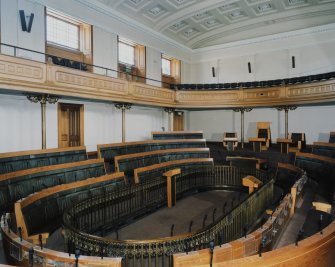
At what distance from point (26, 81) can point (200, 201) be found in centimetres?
544

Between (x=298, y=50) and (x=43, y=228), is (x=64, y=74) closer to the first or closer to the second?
(x=43, y=228)

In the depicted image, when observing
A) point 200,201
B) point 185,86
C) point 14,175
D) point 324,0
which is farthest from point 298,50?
point 14,175

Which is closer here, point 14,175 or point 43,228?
point 43,228

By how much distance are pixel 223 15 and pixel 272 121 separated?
5.60m

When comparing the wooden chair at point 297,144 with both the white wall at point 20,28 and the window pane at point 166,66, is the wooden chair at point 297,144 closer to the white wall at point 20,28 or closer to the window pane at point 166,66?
the window pane at point 166,66

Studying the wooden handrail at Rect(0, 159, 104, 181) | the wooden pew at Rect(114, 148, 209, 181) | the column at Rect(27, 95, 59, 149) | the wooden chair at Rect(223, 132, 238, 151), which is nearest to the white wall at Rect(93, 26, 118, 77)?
the column at Rect(27, 95, 59, 149)

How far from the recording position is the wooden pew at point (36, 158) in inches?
212

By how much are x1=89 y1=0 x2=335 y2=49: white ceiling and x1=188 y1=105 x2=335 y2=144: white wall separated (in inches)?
156

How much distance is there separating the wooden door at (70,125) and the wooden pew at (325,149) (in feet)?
25.6

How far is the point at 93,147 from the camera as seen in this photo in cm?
934

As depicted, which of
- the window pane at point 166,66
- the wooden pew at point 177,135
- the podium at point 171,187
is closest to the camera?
the podium at point 171,187

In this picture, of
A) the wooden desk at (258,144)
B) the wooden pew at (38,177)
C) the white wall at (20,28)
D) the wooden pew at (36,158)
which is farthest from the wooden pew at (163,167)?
the white wall at (20,28)

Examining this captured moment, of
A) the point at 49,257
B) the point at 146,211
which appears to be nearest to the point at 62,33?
the point at 146,211

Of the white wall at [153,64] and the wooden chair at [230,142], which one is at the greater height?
the white wall at [153,64]
